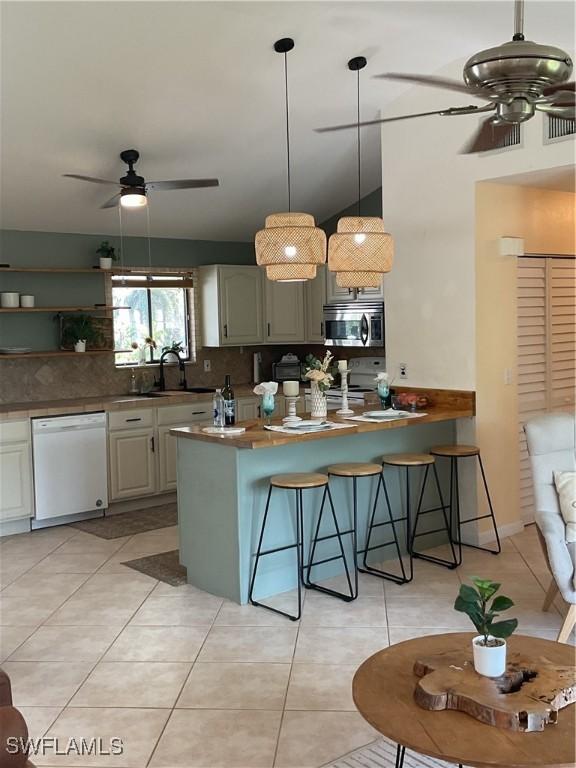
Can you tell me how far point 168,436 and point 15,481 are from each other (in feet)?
4.61

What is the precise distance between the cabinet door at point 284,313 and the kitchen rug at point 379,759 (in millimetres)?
5423

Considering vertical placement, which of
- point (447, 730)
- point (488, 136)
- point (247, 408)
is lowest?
point (447, 730)

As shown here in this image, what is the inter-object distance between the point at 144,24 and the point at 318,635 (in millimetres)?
3318

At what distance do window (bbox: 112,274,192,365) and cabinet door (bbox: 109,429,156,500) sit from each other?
0.93 metres

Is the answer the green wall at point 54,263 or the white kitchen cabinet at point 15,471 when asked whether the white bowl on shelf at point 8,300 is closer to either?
the green wall at point 54,263

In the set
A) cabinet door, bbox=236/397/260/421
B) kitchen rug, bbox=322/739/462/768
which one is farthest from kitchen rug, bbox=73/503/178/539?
kitchen rug, bbox=322/739/462/768

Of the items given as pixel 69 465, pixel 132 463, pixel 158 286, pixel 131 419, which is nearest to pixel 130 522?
pixel 132 463

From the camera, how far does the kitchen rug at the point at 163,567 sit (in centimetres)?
486

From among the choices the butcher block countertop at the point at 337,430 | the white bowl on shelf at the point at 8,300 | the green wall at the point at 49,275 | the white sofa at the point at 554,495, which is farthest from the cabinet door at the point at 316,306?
the white sofa at the point at 554,495

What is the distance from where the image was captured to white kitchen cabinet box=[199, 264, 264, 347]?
7602 mm

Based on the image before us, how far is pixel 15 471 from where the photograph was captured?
5.90 m

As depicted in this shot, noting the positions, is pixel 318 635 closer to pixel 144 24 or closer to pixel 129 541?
pixel 129 541

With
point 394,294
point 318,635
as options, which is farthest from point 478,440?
point 318,635
